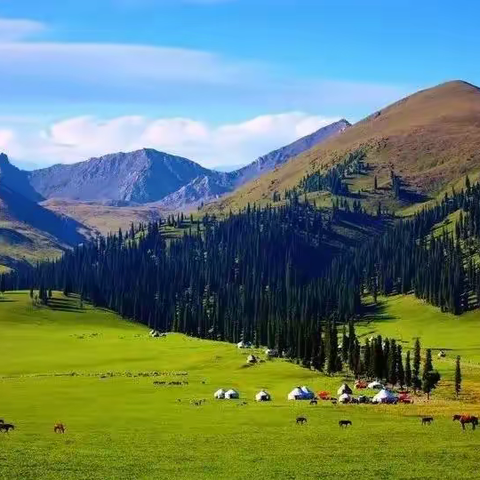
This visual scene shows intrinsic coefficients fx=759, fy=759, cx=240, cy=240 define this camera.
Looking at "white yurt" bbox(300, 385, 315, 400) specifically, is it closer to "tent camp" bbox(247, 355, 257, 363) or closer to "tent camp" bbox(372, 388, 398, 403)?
"tent camp" bbox(372, 388, 398, 403)

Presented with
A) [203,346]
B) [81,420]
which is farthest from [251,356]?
[81,420]

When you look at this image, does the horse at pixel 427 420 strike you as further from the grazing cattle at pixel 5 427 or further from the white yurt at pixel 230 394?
the grazing cattle at pixel 5 427

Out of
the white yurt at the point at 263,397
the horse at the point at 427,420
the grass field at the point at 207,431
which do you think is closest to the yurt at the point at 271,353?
the grass field at the point at 207,431

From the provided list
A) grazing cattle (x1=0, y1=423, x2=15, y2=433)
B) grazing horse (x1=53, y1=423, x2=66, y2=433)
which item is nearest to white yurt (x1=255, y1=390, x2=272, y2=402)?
grazing horse (x1=53, y1=423, x2=66, y2=433)

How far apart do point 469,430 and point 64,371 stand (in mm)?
87878

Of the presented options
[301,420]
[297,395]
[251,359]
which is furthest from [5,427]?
[251,359]

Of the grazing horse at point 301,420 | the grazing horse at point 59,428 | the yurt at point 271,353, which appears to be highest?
the grazing horse at point 59,428

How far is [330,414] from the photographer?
9850 cm

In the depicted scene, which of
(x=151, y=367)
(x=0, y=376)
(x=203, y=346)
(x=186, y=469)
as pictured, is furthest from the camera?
(x=203, y=346)

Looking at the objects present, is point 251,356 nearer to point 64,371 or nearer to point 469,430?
point 64,371

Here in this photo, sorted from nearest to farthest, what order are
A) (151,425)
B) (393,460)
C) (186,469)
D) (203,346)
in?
(186,469), (393,460), (151,425), (203,346)

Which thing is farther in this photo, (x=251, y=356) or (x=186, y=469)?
(x=251, y=356)

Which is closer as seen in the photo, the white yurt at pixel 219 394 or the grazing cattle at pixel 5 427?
the grazing cattle at pixel 5 427

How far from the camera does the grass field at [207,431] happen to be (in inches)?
2370
